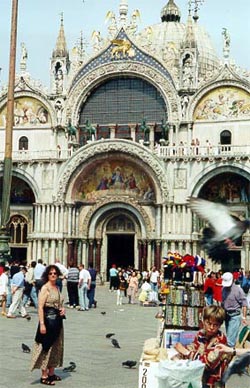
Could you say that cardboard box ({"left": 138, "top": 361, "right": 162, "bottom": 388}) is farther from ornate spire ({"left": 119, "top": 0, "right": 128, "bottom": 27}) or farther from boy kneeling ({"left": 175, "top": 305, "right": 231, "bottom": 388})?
ornate spire ({"left": 119, "top": 0, "right": 128, "bottom": 27})

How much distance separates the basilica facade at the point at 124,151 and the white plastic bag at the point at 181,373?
29.0 m

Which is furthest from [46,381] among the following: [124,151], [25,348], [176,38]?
[176,38]

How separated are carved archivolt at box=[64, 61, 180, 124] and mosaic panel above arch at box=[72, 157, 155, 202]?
12.2 ft

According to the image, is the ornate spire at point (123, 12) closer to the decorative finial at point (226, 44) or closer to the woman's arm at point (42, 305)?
the decorative finial at point (226, 44)

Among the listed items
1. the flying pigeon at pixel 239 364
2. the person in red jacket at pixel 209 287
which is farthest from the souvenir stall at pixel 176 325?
the person in red jacket at pixel 209 287

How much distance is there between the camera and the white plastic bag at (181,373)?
20.0 feet

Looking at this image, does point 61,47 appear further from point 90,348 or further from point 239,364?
point 239,364

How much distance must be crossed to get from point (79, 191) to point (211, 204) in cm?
3125

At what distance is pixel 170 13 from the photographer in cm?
5812

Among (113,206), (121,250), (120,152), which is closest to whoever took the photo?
(120,152)

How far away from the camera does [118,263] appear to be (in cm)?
3991

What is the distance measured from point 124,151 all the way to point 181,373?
103 feet

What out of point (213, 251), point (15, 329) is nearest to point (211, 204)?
point (213, 251)

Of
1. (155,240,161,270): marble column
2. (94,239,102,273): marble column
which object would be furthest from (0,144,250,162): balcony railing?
(94,239,102,273): marble column
